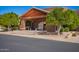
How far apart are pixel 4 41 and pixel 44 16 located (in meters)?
1.12

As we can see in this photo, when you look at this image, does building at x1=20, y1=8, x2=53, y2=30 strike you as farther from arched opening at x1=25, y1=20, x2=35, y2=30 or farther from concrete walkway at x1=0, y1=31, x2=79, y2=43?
concrete walkway at x1=0, y1=31, x2=79, y2=43

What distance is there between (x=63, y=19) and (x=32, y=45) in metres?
0.98

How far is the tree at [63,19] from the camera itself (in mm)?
5469

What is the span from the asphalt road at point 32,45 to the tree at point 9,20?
290mm

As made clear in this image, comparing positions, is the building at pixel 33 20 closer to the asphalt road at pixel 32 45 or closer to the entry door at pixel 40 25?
the entry door at pixel 40 25

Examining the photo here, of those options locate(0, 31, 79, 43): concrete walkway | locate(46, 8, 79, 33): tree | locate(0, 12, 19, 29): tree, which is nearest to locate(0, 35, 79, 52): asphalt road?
locate(0, 31, 79, 43): concrete walkway

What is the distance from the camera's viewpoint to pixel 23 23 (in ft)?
18.5

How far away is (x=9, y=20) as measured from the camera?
5531mm

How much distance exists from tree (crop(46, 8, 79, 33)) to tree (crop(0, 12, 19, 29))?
Result: 30.2 inches

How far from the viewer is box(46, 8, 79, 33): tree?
17.9ft

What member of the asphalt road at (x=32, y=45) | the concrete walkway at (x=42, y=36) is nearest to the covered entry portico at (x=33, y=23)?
the concrete walkway at (x=42, y=36)
